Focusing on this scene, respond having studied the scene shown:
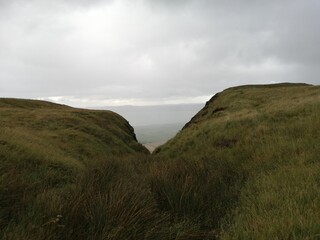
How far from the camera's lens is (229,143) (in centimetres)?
1648

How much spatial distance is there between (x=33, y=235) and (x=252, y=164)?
7.61 metres

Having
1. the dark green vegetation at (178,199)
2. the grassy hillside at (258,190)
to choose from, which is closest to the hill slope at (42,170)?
the dark green vegetation at (178,199)

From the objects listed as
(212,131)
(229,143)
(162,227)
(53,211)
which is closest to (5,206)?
(53,211)

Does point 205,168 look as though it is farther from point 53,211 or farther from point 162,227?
point 53,211

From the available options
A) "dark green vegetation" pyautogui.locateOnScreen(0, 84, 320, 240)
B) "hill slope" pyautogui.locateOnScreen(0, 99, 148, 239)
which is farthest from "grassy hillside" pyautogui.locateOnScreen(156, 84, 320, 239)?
"hill slope" pyautogui.locateOnScreen(0, 99, 148, 239)

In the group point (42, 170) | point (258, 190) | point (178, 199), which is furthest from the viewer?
point (42, 170)

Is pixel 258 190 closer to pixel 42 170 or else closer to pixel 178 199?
pixel 178 199

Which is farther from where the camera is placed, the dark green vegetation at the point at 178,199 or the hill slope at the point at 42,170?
the hill slope at the point at 42,170

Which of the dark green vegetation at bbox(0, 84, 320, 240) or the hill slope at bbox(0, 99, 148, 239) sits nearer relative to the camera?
the dark green vegetation at bbox(0, 84, 320, 240)

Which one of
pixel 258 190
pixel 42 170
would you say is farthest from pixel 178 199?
pixel 42 170

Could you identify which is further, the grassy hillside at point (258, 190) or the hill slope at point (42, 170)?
the hill slope at point (42, 170)

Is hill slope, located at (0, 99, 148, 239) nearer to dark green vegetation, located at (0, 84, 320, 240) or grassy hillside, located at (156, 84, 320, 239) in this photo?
dark green vegetation, located at (0, 84, 320, 240)

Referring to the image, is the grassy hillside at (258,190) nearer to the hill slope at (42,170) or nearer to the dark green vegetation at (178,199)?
the dark green vegetation at (178,199)

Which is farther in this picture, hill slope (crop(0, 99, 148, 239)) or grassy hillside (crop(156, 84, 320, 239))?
hill slope (crop(0, 99, 148, 239))
